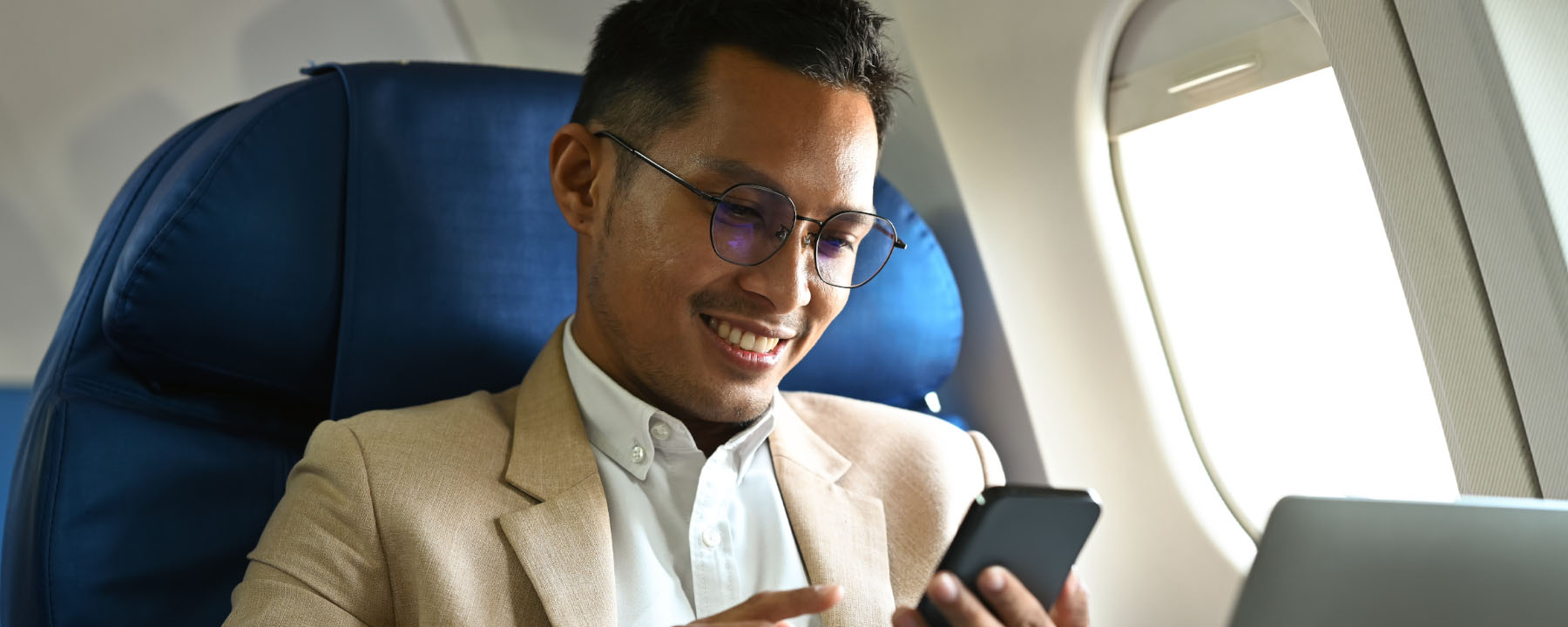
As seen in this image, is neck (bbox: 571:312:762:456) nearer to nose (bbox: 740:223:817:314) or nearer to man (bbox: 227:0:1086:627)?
man (bbox: 227:0:1086:627)

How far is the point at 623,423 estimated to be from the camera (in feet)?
5.61

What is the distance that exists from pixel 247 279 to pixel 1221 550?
5.81ft

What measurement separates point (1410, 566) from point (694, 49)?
4.13ft

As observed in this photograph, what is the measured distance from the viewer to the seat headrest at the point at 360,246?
1.60 m

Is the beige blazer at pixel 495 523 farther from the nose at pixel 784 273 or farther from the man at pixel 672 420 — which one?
the nose at pixel 784 273

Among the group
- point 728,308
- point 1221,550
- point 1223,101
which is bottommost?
point 1221,550

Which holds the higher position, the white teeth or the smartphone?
the white teeth

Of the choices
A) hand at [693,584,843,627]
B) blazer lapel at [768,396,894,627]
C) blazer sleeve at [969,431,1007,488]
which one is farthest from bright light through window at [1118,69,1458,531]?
hand at [693,584,843,627]

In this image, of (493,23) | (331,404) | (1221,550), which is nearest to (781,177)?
(331,404)

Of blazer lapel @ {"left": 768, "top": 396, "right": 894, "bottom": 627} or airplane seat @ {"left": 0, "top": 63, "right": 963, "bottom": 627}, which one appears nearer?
airplane seat @ {"left": 0, "top": 63, "right": 963, "bottom": 627}

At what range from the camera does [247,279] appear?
164cm

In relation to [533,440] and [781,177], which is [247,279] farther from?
[781,177]

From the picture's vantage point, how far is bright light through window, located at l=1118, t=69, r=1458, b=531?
1965 mm

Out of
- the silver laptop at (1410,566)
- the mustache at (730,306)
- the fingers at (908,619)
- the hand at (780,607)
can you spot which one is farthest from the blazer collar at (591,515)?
the silver laptop at (1410,566)
